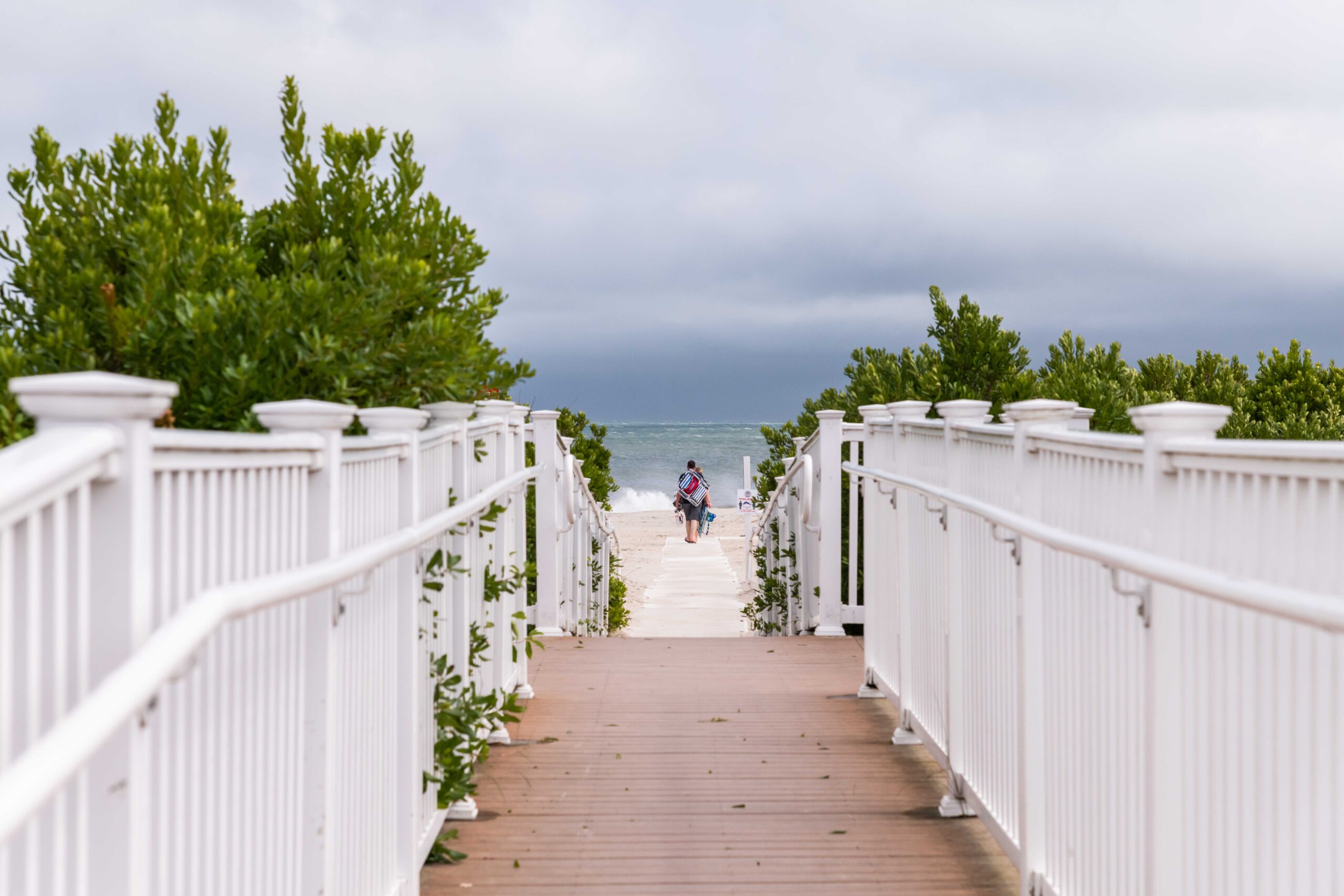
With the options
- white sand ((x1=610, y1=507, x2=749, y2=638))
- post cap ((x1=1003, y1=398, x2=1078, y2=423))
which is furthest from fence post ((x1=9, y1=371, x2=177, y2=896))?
white sand ((x1=610, y1=507, x2=749, y2=638))

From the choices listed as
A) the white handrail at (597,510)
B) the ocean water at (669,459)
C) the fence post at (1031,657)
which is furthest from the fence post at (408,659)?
the ocean water at (669,459)

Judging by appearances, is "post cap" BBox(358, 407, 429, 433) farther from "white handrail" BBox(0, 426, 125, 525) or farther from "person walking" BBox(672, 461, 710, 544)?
"person walking" BBox(672, 461, 710, 544)

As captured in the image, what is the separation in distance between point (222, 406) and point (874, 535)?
12.5ft

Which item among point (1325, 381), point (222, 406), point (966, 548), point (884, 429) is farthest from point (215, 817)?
point (1325, 381)

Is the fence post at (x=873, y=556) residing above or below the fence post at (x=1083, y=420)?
below

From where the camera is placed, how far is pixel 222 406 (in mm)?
3656

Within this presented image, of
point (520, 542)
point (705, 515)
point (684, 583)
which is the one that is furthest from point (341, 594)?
point (705, 515)

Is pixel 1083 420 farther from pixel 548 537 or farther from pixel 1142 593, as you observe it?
pixel 548 537

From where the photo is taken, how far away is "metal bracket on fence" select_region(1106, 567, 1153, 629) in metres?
2.47

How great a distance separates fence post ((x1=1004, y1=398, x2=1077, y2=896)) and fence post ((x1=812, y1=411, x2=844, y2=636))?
4348 millimetres

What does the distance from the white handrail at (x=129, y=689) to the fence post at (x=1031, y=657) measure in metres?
2.18

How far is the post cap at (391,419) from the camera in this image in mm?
3078

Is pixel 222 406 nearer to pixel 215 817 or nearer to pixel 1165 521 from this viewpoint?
pixel 215 817

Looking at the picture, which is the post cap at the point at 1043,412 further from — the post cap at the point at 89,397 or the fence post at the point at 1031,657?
the post cap at the point at 89,397
